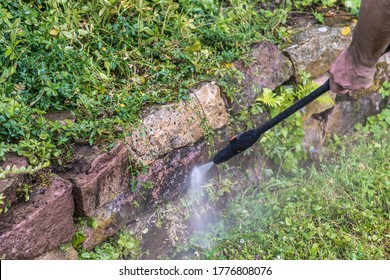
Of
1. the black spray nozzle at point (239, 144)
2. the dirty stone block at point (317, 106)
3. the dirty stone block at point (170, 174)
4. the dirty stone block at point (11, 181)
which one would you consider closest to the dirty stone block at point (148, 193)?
the dirty stone block at point (170, 174)

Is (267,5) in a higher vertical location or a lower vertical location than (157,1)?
lower

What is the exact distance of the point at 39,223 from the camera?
325cm

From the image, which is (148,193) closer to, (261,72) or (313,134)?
(261,72)

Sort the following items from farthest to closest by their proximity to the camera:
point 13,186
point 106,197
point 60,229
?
1. point 106,197
2. point 60,229
3. point 13,186

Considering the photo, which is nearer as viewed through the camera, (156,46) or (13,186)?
(13,186)

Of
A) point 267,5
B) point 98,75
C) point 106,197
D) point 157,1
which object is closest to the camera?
point 106,197

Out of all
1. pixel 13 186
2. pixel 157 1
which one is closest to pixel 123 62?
pixel 157 1

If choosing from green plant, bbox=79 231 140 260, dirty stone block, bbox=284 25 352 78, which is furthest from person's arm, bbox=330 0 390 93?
green plant, bbox=79 231 140 260

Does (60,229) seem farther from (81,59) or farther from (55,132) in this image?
(81,59)

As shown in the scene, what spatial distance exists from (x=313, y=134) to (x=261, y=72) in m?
0.90

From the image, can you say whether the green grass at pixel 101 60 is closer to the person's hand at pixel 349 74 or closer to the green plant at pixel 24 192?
the green plant at pixel 24 192

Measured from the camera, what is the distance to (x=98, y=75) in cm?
389

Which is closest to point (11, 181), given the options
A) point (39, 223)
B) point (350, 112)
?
point (39, 223)

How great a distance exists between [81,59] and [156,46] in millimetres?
571
